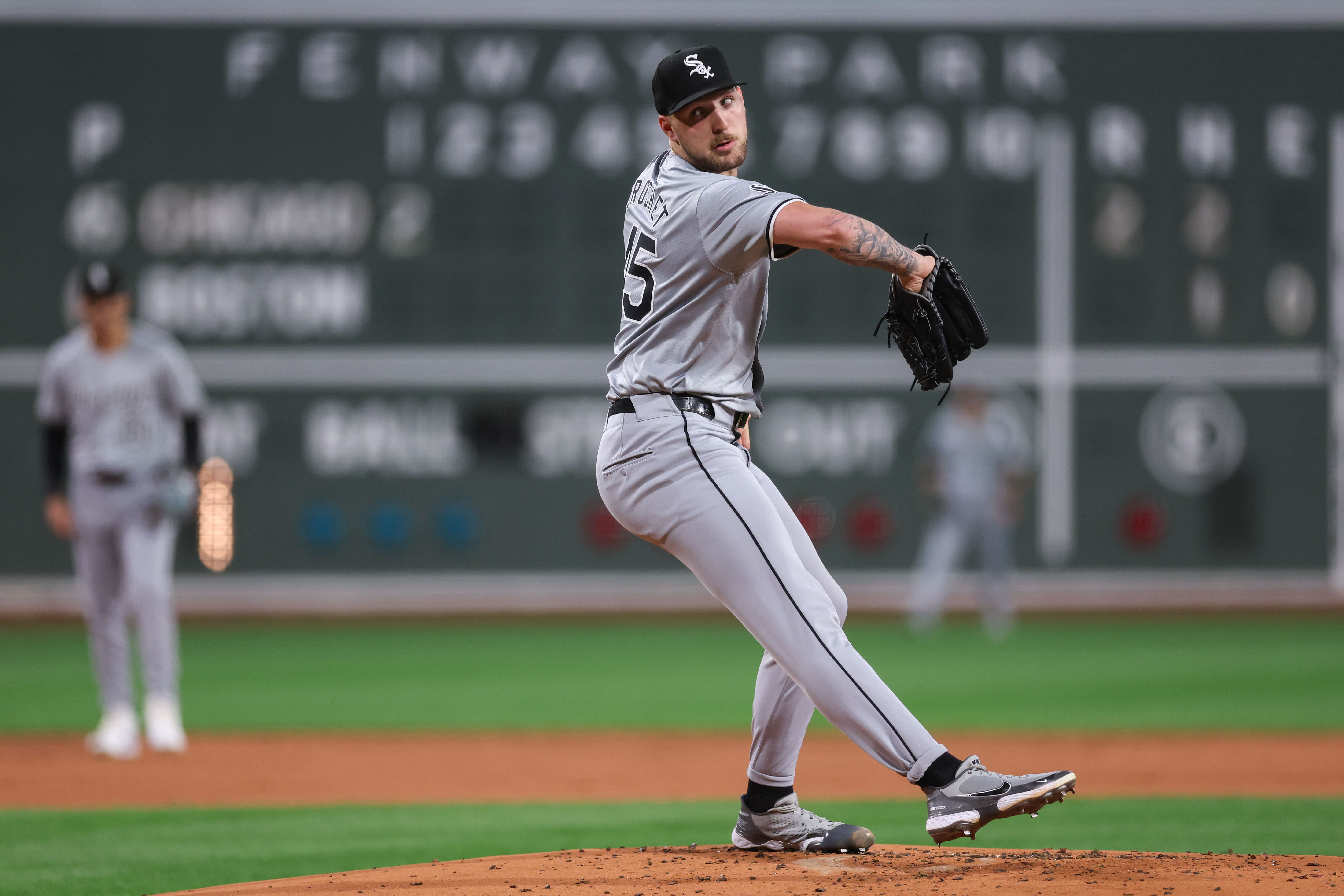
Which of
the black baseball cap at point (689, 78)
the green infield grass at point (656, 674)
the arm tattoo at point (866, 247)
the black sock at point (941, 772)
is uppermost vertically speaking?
the black baseball cap at point (689, 78)

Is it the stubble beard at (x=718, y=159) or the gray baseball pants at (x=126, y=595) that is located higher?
the stubble beard at (x=718, y=159)

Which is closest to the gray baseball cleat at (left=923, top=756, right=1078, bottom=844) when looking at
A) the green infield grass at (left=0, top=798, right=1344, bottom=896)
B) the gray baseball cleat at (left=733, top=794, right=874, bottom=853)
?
the gray baseball cleat at (left=733, top=794, right=874, bottom=853)

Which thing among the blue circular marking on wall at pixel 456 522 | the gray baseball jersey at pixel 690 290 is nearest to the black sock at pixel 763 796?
the gray baseball jersey at pixel 690 290

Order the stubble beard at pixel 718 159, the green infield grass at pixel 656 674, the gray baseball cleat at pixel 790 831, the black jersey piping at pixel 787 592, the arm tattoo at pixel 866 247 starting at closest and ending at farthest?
the arm tattoo at pixel 866 247 < the black jersey piping at pixel 787 592 < the stubble beard at pixel 718 159 < the gray baseball cleat at pixel 790 831 < the green infield grass at pixel 656 674

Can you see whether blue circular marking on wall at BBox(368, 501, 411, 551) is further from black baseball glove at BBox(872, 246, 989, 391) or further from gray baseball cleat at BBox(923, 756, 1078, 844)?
gray baseball cleat at BBox(923, 756, 1078, 844)

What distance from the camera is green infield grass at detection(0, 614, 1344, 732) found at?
804 cm

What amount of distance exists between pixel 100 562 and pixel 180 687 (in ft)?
10.2

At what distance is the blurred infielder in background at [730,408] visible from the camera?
126 inches

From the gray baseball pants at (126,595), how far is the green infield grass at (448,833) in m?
1.34

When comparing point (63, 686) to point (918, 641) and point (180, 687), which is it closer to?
point (180, 687)

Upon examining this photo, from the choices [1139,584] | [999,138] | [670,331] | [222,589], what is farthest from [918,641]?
[670,331]

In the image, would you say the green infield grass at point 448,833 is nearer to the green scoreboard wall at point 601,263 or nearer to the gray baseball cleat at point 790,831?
the gray baseball cleat at point 790,831

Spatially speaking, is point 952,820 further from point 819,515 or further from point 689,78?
point 819,515

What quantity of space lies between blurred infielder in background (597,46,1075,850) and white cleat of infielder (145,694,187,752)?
152 inches
